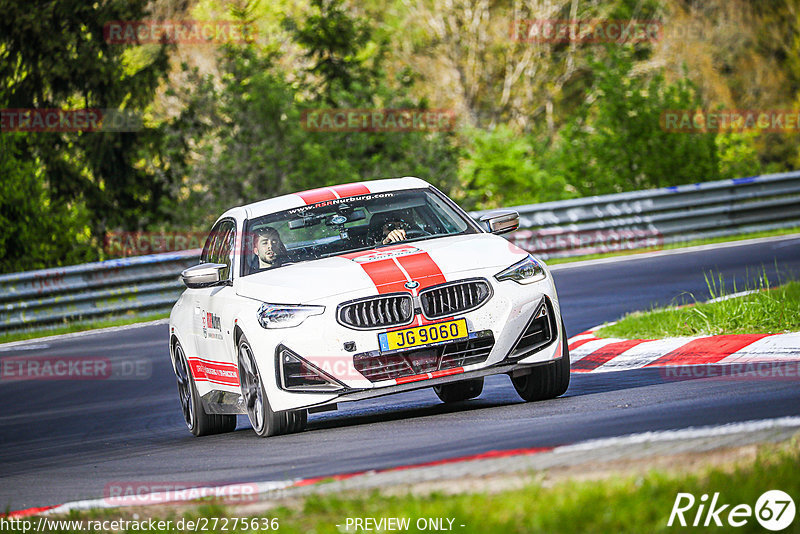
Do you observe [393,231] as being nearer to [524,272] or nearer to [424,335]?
[524,272]

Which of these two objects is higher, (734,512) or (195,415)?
(734,512)

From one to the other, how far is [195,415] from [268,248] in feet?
4.89

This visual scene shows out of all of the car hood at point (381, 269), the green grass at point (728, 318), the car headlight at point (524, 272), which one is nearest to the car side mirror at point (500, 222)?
the car hood at point (381, 269)

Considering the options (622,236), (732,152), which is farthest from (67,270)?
(732,152)

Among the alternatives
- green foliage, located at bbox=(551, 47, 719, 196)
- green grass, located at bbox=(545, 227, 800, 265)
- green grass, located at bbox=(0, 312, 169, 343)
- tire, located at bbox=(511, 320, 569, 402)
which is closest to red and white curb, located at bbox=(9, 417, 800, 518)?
tire, located at bbox=(511, 320, 569, 402)

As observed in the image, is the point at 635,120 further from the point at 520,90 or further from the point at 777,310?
the point at 520,90

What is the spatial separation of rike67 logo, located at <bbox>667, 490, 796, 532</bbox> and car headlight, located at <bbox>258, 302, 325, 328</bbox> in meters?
3.85

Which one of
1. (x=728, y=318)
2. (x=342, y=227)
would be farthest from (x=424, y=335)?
(x=728, y=318)

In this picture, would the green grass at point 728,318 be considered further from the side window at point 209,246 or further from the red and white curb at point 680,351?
the side window at point 209,246

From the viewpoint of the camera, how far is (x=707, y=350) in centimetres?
973

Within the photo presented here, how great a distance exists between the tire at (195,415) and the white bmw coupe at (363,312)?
218mm

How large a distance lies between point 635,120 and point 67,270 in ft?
37.0

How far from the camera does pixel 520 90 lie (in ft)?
148

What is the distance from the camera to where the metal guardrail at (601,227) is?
1861 cm
